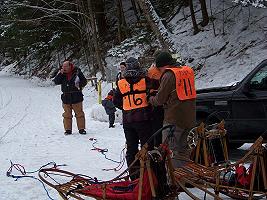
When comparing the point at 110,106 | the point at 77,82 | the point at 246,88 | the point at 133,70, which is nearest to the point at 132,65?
the point at 133,70

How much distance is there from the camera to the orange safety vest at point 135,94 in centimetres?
601

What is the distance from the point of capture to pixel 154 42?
23.3m

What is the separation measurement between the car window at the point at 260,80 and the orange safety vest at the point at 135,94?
96.2 inches

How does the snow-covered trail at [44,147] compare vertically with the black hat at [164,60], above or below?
below

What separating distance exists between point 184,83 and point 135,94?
0.64m

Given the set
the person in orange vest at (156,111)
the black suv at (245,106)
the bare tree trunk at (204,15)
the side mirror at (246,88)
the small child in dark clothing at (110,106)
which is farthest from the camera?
the bare tree trunk at (204,15)

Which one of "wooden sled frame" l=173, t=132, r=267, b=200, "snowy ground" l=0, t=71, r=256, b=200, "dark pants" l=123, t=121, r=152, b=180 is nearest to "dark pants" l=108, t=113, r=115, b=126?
"snowy ground" l=0, t=71, r=256, b=200

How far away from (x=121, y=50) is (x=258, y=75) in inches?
584

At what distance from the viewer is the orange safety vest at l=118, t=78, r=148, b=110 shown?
6.01m

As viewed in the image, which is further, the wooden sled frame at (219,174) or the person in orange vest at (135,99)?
the person in orange vest at (135,99)

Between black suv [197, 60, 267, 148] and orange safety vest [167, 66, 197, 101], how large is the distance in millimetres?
1470

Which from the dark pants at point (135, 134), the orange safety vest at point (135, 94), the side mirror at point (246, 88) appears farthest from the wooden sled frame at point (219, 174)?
the side mirror at point (246, 88)

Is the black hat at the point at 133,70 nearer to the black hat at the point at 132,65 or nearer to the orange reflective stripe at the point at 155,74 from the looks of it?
the black hat at the point at 132,65

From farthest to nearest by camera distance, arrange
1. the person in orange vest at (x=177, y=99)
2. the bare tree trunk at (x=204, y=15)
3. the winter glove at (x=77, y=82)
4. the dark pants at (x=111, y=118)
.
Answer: the bare tree trunk at (x=204, y=15)
the dark pants at (x=111, y=118)
the winter glove at (x=77, y=82)
the person in orange vest at (x=177, y=99)
